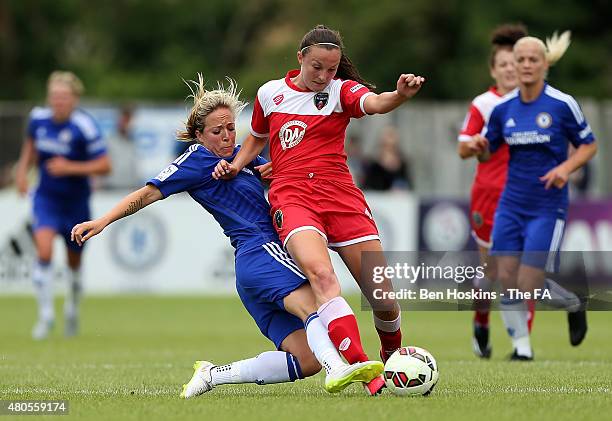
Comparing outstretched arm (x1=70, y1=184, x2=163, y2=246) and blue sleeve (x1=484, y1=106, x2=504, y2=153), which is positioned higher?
blue sleeve (x1=484, y1=106, x2=504, y2=153)

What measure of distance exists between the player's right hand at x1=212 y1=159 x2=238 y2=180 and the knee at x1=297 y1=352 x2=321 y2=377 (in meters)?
1.17

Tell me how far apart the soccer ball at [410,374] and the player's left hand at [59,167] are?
7.04m

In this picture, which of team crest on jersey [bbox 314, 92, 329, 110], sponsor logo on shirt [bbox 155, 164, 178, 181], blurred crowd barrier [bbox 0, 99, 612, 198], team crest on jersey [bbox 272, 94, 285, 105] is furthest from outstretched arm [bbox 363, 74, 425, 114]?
blurred crowd barrier [bbox 0, 99, 612, 198]

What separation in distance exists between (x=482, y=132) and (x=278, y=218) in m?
3.50

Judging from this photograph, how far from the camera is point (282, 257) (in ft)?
25.5

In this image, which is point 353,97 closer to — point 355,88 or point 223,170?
point 355,88

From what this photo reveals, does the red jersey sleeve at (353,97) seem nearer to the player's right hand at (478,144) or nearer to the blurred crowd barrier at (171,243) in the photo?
the player's right hand at (478,144)

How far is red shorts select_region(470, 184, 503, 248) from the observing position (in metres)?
11.4

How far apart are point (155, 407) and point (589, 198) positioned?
14.0 metres

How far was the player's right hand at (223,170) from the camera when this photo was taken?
25.7 feet

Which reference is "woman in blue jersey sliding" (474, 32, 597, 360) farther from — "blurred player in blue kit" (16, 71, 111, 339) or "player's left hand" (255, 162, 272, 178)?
"blurred player in blue kit" (16, 71, 111, 339)

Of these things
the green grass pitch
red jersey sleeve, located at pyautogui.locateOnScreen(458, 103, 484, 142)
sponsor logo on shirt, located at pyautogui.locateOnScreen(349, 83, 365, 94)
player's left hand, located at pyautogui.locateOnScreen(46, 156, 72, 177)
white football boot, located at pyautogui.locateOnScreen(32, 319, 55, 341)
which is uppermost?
player's left hand, located at pyautogui.locateOnScreen(46, 156, 72, 177)

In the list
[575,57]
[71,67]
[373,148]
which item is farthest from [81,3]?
[373,148]

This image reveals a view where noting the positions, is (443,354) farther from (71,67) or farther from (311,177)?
(71,67)
